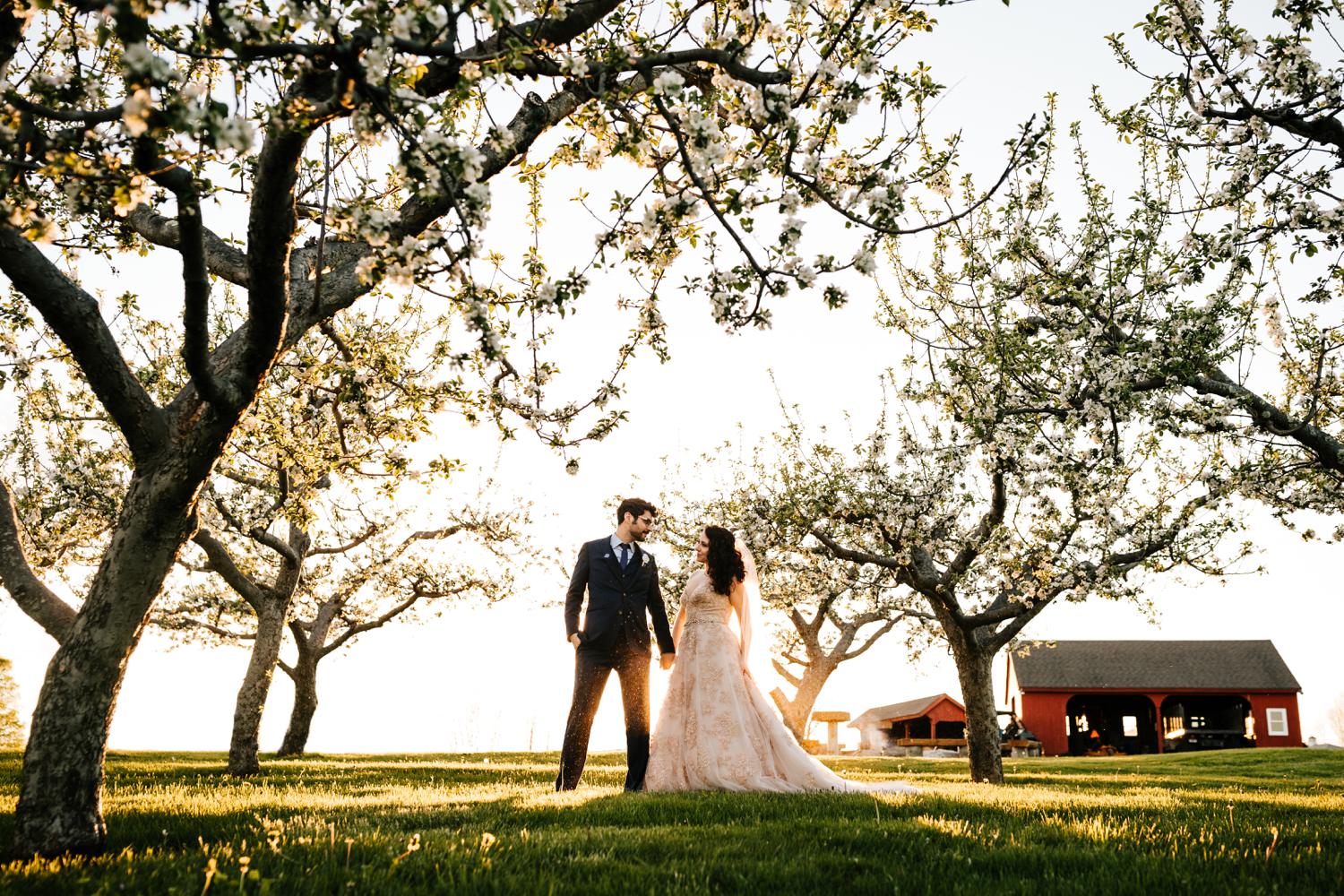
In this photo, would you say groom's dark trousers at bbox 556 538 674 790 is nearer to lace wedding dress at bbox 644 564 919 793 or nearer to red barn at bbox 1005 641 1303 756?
lace wedding dress at bbox 644 564 919 793

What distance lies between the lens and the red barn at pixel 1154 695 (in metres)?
46.1

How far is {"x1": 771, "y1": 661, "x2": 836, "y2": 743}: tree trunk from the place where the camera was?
102 feet

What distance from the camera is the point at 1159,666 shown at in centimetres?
4941

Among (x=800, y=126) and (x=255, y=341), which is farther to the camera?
(x=255, y=341)

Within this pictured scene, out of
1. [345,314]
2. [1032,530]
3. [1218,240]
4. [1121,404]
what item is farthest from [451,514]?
[1218,240]

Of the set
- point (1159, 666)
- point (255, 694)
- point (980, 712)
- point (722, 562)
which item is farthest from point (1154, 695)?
point (255, 694)

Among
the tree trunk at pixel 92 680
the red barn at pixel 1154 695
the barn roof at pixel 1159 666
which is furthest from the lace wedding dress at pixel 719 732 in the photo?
the barn roof at pixel 1159 666

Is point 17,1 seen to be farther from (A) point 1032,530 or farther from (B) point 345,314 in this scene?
(A) point 1032,530

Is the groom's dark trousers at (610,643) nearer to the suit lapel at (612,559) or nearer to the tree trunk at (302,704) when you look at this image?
the suit lapel at (612,559)

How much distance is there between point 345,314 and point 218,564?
15.0 feet

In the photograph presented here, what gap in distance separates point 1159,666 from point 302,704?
158 ft

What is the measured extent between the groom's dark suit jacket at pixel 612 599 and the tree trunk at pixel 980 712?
1009cm

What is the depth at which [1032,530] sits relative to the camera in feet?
53.9

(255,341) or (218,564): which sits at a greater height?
(255,341)
